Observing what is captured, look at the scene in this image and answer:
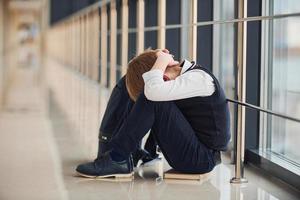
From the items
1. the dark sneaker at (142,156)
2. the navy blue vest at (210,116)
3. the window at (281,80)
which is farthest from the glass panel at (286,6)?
the dark sneaker at (142,156)

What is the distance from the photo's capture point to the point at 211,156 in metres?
1.61

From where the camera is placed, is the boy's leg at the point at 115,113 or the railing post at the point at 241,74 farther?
the boy's leg at the point at 115,113

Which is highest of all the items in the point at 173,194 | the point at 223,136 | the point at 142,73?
the point at 142,73

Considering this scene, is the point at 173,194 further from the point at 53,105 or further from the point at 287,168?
the point at 53,105

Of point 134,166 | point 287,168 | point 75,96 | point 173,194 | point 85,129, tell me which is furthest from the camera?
point 75,96

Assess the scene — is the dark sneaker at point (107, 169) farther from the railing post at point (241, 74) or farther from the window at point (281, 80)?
the window at point (281, 80)

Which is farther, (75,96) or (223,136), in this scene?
(75,96)

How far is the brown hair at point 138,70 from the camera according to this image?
1620mm

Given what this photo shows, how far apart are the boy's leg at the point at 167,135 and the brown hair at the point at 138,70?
0.08m

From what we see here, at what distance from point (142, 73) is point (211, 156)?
26cm

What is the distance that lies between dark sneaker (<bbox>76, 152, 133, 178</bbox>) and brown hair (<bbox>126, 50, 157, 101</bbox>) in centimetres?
17

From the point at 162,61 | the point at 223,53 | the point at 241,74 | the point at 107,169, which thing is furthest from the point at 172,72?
the point at 223,53

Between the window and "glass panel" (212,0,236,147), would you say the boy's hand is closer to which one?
the window

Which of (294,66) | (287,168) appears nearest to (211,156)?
(287,168)
